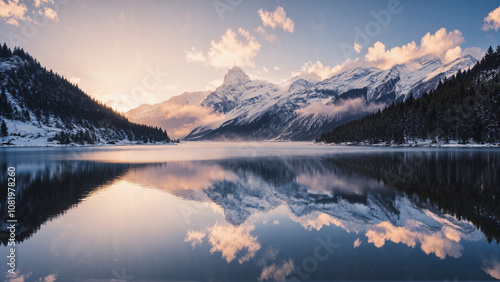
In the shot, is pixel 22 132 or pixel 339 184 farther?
pixel 22 132

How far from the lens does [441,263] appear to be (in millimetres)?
11711

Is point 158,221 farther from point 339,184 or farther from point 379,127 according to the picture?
point 379,127

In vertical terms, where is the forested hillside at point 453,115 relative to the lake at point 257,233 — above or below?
above

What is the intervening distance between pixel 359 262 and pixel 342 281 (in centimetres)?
210

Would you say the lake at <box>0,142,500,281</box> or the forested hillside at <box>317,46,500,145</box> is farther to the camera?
the forested hillside at <box>317,46,500,145</box>

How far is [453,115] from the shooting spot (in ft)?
471

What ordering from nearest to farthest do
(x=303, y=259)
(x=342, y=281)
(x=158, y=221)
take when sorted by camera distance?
1. (x=342, y=281)
2. (x=303, y=259)
3. (x=158, y=221)

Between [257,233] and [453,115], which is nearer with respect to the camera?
[257,233]

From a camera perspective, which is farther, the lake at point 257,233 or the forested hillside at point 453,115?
the forested hillside at point 453,115

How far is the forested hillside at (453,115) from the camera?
131375 mm

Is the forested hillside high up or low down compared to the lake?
up

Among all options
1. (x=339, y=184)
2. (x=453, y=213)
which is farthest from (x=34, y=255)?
(x=339, y=184)

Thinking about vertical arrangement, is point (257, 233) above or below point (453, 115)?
below

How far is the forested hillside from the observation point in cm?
13138
